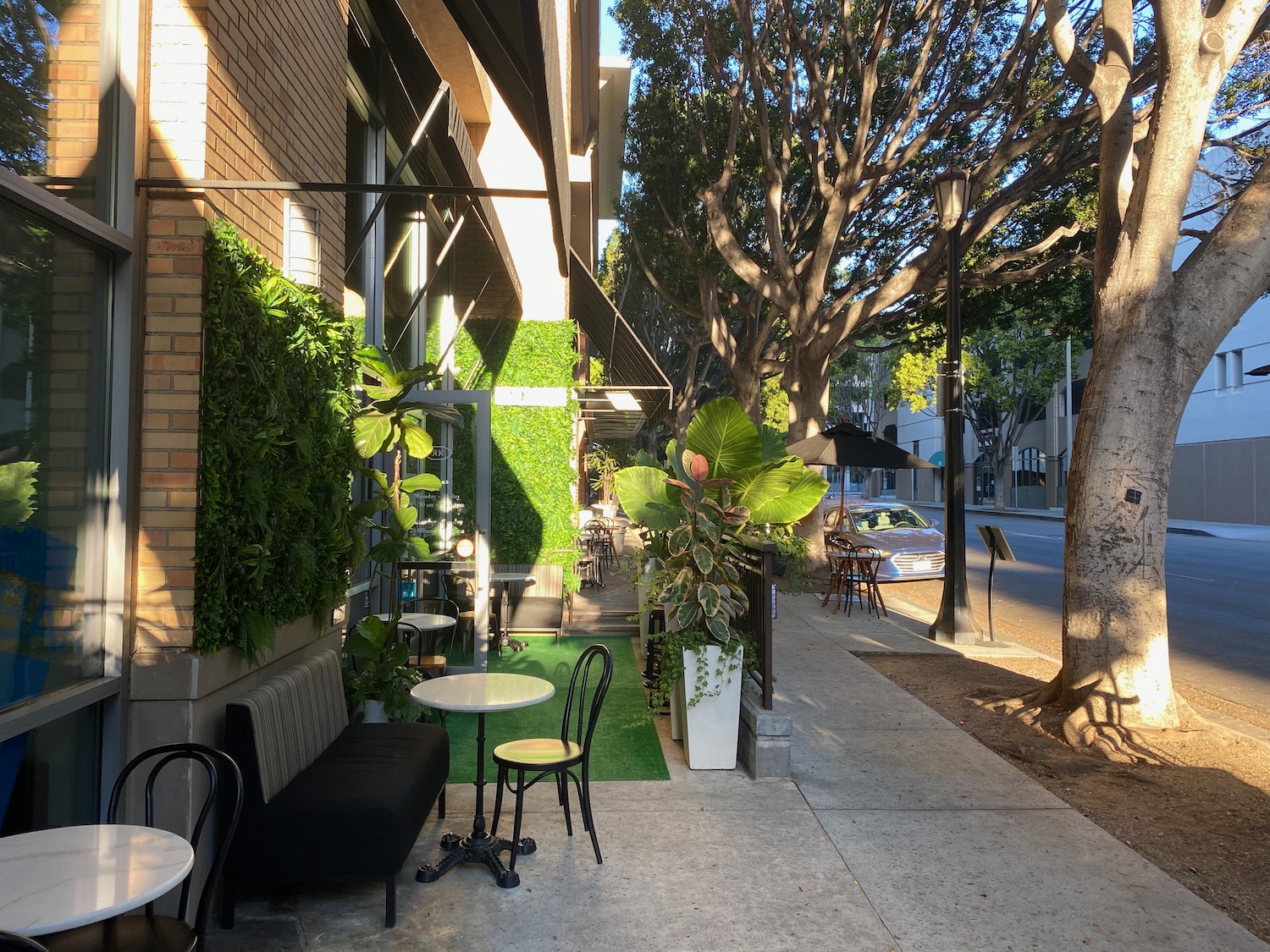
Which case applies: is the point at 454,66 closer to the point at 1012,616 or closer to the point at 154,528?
the point at 154,528

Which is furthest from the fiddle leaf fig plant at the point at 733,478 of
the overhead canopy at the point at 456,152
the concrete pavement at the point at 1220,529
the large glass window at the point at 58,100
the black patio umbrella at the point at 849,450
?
the concrete pavement at the point at 1220,529

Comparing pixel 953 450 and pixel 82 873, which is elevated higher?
pixel 953 450

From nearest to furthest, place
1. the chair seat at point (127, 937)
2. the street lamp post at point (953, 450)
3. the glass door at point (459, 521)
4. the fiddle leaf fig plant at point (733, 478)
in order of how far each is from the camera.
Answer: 1. the chair seat at point (127, 937)
2. the fiddle leaf fig plant at point (733, 478)
3. the glass door at point (459, 521)
4. the street lamp post at point (953, 450)

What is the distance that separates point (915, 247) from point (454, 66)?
512 inches

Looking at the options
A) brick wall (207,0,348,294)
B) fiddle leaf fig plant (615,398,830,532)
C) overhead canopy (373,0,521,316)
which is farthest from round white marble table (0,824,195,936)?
overhead canopy (373,0,521,316)

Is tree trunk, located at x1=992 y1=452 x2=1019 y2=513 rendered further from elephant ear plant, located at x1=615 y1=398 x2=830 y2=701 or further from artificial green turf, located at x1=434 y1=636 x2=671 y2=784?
elephant ear plant, located at x1=615 y1=398 x2=830 y2=701

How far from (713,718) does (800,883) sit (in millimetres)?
1853

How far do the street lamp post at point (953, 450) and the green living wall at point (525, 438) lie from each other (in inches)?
188

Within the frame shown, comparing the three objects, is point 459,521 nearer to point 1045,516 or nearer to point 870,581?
point 870,581

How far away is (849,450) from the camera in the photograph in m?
14.8

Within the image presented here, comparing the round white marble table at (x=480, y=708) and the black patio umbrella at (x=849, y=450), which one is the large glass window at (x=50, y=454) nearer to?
the round white marble table at (x=480, y=708)

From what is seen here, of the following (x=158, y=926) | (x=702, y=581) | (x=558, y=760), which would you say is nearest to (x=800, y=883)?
(x=558, y=760)

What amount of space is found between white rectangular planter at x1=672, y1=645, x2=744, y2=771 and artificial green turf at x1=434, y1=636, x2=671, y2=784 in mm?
281

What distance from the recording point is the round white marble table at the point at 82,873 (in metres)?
2.38
